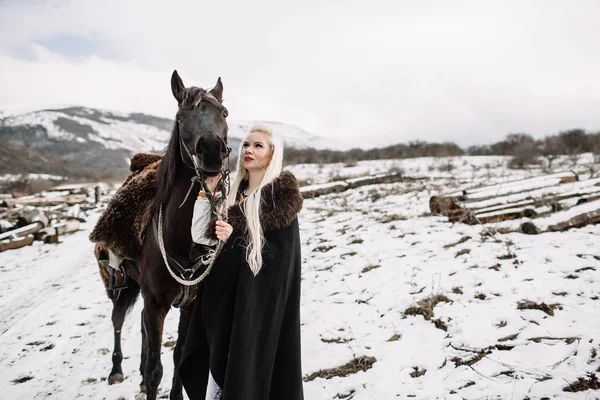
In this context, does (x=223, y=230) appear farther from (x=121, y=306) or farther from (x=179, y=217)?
(x=121, y=306)

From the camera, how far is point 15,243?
866cm

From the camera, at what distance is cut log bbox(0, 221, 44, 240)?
8.77 meters

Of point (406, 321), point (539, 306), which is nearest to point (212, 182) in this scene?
point (406, 321)

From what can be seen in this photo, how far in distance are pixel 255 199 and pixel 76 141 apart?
9297 cm

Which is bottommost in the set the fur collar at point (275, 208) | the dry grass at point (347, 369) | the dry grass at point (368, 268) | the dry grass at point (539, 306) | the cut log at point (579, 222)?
the dry grass at point (347, 369)

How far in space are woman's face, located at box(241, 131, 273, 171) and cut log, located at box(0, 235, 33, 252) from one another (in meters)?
9.43

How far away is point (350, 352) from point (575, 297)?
2350 millimetres

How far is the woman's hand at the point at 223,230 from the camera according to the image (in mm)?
1951

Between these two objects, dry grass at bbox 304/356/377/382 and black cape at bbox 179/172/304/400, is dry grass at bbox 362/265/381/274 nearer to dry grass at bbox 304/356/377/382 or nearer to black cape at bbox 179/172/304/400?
dry grass at bbox 304/356/377/382

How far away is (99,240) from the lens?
9.69ft

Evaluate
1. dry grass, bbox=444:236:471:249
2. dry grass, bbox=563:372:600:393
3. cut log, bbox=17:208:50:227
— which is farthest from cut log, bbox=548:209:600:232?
cut log, bbox=17:208:50:227

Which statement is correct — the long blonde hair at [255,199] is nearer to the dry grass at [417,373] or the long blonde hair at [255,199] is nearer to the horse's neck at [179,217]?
the horse's neck at [179,217]

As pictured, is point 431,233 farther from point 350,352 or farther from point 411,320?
point 350,352

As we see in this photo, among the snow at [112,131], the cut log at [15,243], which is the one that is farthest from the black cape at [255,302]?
the snow at [112,131]
